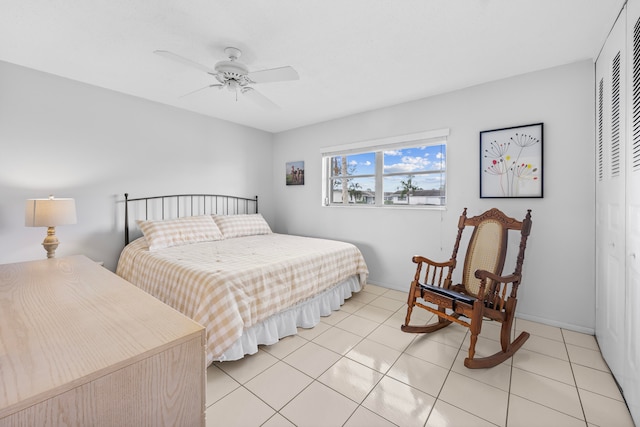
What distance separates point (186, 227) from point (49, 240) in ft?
3.83

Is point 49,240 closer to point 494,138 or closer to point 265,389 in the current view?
point 265,389

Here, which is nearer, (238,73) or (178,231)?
(238,73)

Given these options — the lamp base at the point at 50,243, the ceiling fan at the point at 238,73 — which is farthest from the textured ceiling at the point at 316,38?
the lamp base at the point at 50,243

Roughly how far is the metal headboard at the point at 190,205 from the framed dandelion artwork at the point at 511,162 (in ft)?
10.8

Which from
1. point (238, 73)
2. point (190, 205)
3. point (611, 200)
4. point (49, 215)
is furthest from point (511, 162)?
point (49, 215)

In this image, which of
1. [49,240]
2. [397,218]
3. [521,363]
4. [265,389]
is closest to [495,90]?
[397,218]

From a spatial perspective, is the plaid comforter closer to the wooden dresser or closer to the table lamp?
the table lamp

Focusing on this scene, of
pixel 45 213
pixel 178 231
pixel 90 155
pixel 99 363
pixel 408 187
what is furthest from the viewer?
pixel 408 187

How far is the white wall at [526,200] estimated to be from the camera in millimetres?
2418

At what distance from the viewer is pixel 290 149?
465 centimetres

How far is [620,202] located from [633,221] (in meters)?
0.27

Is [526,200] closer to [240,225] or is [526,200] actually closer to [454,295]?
[454,295]

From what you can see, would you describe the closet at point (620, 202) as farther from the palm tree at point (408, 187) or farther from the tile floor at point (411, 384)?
the palm tree at point (408, 187)

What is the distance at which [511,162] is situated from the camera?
8.81ft
